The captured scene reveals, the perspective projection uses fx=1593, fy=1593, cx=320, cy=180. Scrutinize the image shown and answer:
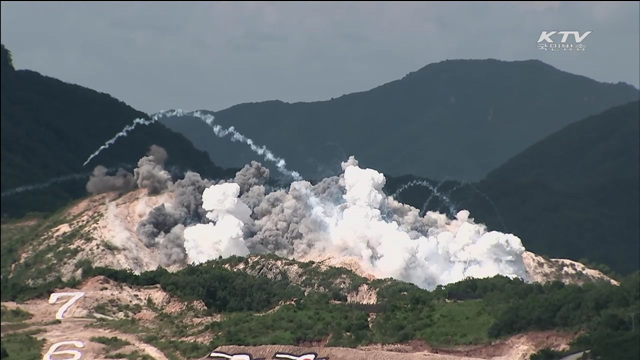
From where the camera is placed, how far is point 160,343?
4048 inches

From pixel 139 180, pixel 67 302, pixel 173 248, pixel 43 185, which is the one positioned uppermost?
pixel 43 185

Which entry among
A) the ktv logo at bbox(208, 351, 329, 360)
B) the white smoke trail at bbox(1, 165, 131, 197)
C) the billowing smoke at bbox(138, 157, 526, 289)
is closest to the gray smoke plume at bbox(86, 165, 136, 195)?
the billowing smoke at bbox(138, 157, 526, 289)

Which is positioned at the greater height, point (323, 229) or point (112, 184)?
point (112, 184)

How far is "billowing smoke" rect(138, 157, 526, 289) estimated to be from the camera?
455 ft

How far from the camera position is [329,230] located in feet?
475

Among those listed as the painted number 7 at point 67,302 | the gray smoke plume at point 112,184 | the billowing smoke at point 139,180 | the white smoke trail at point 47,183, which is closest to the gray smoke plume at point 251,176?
the billowing smoke at point 139,180

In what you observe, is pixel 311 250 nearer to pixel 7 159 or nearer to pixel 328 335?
pixel 328 335

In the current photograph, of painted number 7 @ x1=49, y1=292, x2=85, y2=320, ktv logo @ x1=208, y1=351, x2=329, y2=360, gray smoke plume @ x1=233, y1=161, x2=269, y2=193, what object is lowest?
ktv logo @ x1=208, y1=351, x2=329, y2=360

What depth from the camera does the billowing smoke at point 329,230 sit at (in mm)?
138625

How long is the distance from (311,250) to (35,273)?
24663mm

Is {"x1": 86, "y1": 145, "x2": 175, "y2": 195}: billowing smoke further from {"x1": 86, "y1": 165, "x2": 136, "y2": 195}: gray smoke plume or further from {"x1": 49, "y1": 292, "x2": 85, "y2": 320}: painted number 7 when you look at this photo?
{"x1": 49, "y1": 292, "x2": 85, "y2": 320}: painted number 7

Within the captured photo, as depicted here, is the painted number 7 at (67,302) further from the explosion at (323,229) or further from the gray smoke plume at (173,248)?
the explosion at (323,229)

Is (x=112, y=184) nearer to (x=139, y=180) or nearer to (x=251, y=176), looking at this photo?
(x=139, y=180)

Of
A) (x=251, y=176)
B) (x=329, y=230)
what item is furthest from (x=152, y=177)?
(x=329, y=230)
